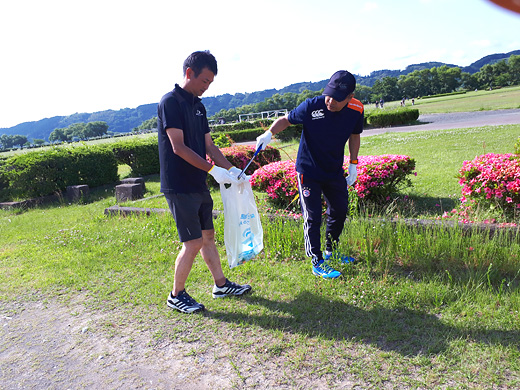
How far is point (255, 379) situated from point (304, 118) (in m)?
2.18

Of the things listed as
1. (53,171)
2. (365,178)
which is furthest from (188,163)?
(53,171)

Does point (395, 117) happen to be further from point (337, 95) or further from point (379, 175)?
point (337, 95)

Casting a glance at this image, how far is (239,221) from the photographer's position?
137 inches

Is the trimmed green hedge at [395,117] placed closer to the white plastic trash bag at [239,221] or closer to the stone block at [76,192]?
the stone block at [76,192]

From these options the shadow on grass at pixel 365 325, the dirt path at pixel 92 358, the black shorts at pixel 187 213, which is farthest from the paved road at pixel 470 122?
the dirt path at pixel 92 358

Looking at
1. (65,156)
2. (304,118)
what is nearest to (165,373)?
(304,118)

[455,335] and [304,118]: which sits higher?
[304,118]

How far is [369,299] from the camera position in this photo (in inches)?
124

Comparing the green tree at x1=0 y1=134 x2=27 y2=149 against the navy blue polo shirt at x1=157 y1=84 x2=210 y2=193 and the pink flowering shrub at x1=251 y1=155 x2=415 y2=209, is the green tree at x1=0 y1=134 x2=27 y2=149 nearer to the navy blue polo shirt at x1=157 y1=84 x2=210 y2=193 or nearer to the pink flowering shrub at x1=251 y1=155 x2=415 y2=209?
the pink flowering shrub at x1=251 y1=155 x2=415 y2=209

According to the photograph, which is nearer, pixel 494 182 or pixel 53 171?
pixel 494 182

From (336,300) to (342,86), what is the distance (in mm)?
1773

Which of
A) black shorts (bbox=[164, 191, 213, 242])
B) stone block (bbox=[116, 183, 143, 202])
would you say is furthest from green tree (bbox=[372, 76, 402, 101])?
black shorts (bbox=[164, 191, 213, 242])

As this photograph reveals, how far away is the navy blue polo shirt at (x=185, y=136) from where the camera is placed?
287 centimetres

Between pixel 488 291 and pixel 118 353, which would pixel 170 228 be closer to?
pixel 118 353
